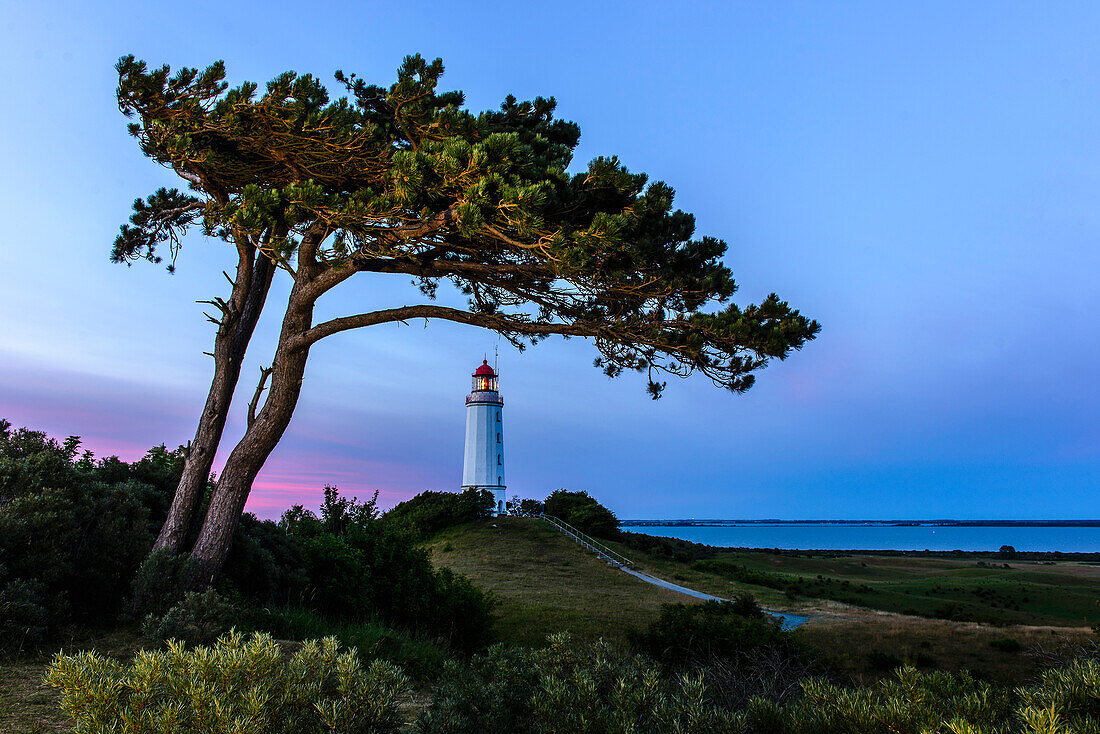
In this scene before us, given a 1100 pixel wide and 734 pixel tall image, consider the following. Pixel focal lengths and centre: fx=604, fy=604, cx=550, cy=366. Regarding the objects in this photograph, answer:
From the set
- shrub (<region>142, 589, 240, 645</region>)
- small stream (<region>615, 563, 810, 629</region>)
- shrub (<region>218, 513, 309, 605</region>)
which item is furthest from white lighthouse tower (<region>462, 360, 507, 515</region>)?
shrub (<region>142, 589, 240, 645</region>)

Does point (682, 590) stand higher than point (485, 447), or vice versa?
point (485, 447)

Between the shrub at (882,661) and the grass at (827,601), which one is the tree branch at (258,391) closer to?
the grass at (827,601)

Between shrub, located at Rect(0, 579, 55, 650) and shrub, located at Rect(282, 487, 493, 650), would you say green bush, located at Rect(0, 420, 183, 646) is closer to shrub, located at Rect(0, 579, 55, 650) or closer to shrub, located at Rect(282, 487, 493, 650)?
shrub, located at Rect(0, 579, 55, 650)

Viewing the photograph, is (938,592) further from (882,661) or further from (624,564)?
(882,661)

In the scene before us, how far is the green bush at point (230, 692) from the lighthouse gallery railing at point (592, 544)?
94.7 ft

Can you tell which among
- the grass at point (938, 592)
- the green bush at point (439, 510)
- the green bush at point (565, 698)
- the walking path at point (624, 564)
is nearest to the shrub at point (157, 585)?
the green bush at point (565, 698)

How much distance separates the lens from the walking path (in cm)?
2141

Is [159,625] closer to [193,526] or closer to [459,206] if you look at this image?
[193,526]

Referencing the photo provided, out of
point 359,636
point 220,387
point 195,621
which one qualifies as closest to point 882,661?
point 359,636

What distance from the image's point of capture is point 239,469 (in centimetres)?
856

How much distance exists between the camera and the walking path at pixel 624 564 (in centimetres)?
2141

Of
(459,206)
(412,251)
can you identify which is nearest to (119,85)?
(412,251)

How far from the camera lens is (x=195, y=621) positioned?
648 centimetres

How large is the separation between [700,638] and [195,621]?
24.7ft
